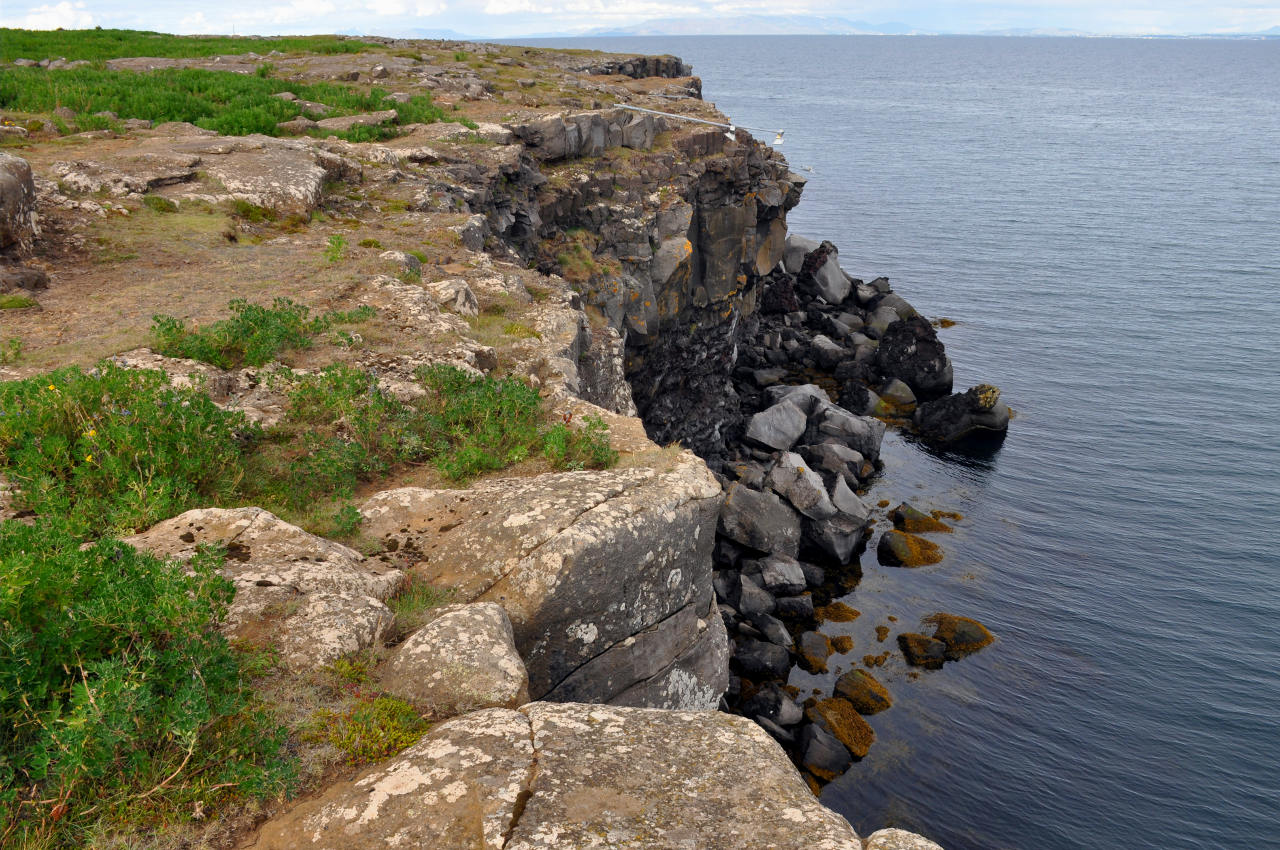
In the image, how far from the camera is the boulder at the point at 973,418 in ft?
162

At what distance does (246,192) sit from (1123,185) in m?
122

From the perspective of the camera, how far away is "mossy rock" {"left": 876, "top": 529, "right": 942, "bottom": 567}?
37906 mm

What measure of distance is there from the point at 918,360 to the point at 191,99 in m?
45.8

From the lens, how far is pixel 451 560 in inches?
439

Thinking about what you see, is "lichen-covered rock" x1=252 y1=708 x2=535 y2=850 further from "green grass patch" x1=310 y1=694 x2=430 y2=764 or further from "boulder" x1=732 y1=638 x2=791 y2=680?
"boulder" x1=732 y1=638 x2=791 y2=680

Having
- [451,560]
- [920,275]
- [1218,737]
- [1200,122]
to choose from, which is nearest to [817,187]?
[920,275]

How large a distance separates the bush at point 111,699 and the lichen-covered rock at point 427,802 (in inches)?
19.3

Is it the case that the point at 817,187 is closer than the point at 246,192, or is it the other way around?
the point at 246,192

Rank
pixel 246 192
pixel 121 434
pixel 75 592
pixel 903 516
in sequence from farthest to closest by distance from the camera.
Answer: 1. pixel 903 516
2. pixel 246 192
3. pixel 121 434
4. pixel 75 592

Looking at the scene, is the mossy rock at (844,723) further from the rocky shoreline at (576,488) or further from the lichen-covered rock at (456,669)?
the lichen-covered rock at (456,669)

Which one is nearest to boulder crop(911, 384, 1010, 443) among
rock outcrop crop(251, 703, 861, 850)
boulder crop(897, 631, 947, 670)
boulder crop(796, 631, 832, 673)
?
boulder crop(897, 631, 947, 670)

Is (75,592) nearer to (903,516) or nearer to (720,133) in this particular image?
(903,516)

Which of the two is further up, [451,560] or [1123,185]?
[1123,185]

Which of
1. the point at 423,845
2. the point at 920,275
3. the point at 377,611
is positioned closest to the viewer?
the point at 423,845
